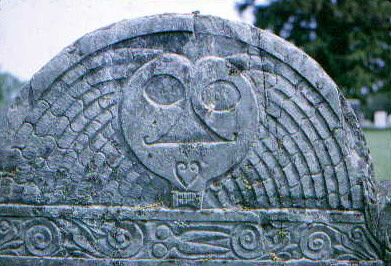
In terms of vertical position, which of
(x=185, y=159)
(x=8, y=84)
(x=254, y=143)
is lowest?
(x=185, y=159)

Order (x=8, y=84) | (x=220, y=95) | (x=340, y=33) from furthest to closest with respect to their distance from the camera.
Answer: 1. (x=8, y=84)
2. (x=340, y=33)
3. (x=220, y=95)

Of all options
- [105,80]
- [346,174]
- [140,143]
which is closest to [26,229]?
[140,143]

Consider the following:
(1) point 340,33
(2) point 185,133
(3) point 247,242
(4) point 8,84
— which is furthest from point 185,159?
(4) point 8,84

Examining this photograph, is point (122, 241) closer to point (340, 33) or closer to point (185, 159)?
point (185, 159)

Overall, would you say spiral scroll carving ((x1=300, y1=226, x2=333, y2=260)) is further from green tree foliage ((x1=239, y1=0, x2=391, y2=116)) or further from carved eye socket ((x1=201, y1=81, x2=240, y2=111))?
green tree foliage ((x1=239, y1=0, x2=391, y2=116))

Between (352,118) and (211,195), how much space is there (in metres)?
1.09

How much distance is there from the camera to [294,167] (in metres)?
2.69

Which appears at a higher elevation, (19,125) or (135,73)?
(135,73)

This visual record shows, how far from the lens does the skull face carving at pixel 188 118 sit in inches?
103

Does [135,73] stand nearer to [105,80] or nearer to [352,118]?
[105,80]

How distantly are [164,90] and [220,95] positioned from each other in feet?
1.24

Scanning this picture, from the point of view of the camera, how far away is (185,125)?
2.66 metres

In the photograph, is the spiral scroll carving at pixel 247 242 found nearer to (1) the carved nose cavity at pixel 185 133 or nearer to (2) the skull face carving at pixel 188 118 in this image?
(2) the skull face carving at pixel 188 118

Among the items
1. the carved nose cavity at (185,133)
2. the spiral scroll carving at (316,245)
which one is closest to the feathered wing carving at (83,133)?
the carved nose cavity at (185,133)
